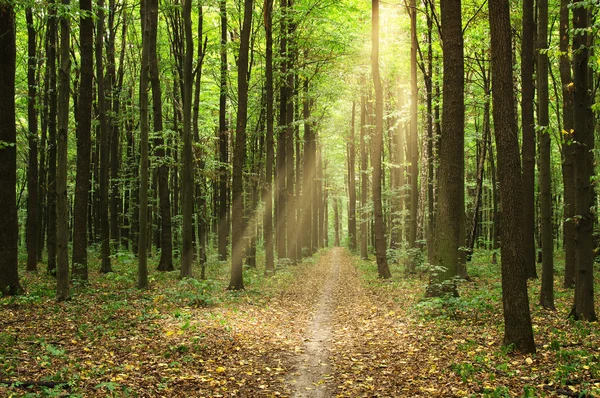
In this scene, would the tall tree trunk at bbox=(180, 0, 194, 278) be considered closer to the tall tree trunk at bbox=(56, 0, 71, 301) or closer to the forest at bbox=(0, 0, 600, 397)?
the forest at bbox=(0, 0, 600, 397)

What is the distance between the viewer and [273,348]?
→ 8562mm

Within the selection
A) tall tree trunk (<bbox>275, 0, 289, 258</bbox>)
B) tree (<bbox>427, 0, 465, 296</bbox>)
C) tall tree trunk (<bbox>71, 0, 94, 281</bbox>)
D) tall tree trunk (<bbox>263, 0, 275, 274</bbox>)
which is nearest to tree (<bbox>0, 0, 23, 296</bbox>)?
tall tree trunk (<bbox>71, 0, 94, 281</bbox>)

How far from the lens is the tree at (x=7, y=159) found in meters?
10.6

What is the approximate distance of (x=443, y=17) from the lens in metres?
10.5

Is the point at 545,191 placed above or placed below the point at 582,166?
below

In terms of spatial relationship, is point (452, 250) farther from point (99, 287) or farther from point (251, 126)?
point (251, 126)

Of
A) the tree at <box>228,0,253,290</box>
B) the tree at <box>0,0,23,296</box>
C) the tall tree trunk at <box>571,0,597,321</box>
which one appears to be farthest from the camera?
the tree at <box>228,0,253,290</box>

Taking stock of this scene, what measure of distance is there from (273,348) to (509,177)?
5.55m

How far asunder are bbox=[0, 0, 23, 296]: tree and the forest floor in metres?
0.92

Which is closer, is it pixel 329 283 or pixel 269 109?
pixel 269 109

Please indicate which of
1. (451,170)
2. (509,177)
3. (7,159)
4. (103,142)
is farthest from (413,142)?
(7,159)

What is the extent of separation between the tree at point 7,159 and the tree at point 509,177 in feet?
37.0

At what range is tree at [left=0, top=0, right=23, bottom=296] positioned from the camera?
10641 mm

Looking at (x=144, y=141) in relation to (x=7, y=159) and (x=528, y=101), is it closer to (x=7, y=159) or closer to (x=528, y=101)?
(x=7, y=159)
